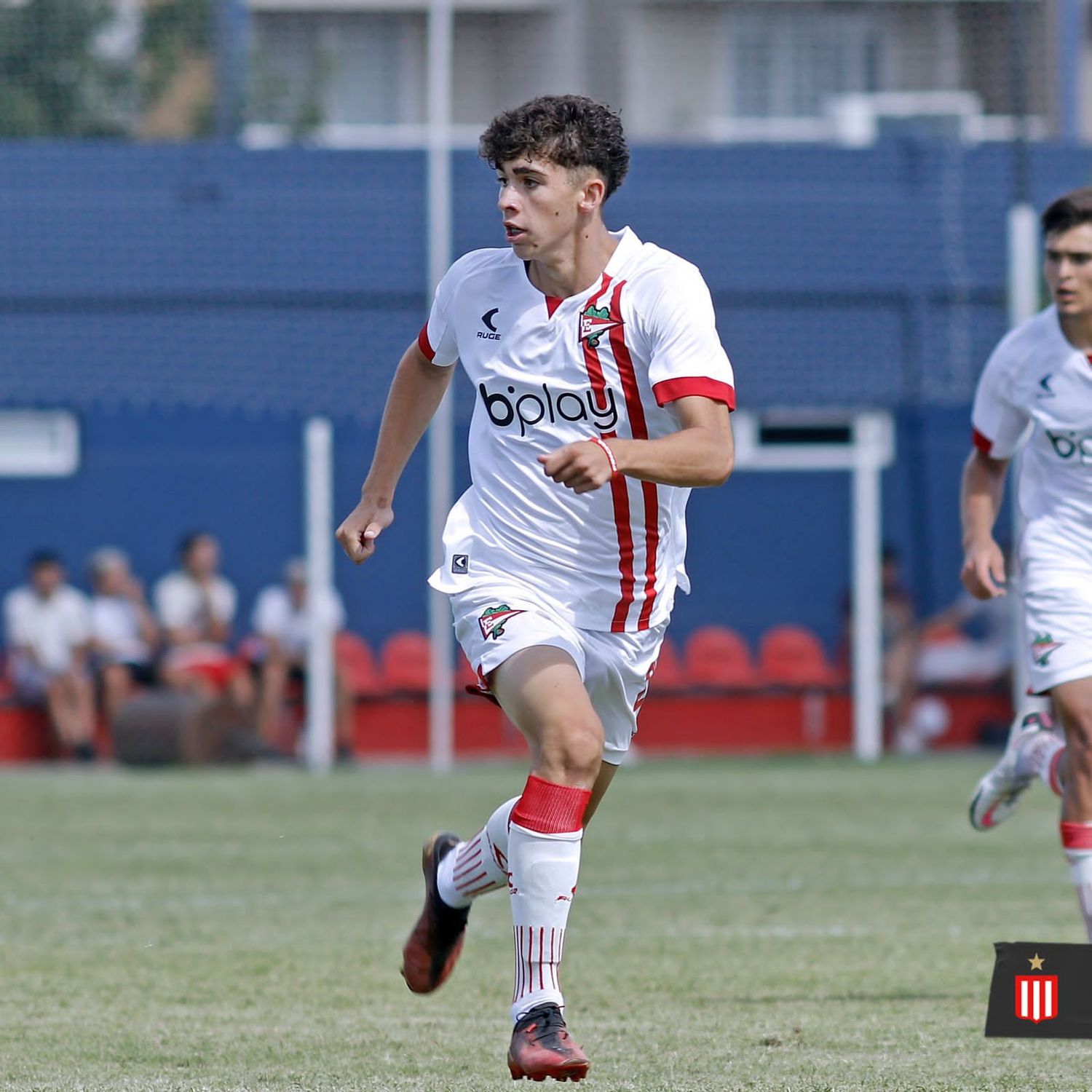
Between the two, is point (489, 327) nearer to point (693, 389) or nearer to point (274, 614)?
point (693, 389)

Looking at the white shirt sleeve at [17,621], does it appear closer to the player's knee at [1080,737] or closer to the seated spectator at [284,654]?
the seated spectator at [284,654]

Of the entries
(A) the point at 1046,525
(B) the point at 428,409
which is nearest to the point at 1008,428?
(A) the point at 1046,525

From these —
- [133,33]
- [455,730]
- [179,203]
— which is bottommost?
[455,730]

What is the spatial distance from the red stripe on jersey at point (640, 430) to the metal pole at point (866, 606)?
1181 cm

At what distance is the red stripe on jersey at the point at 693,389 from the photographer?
5074mm

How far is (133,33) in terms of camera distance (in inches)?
803

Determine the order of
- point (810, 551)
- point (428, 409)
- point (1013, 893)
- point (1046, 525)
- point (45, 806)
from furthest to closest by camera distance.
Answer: point (810, 551)
point (45, 806)
point (1013, 893)
point (1046, 525)
point (428, 409)

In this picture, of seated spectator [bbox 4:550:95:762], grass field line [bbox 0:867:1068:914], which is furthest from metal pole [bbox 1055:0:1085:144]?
grass field line [bbox 0:867:1068:914]

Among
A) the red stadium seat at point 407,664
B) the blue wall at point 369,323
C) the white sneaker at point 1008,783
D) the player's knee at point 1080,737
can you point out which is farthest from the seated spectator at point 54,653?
the player's knee at point 1080,737

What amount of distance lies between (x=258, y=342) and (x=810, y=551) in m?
5.37

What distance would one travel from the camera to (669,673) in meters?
19.1

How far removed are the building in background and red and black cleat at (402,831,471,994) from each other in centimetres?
1660

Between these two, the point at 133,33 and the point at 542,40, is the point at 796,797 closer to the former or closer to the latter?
the point at 133,33

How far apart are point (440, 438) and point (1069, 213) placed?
1097 centimetres
